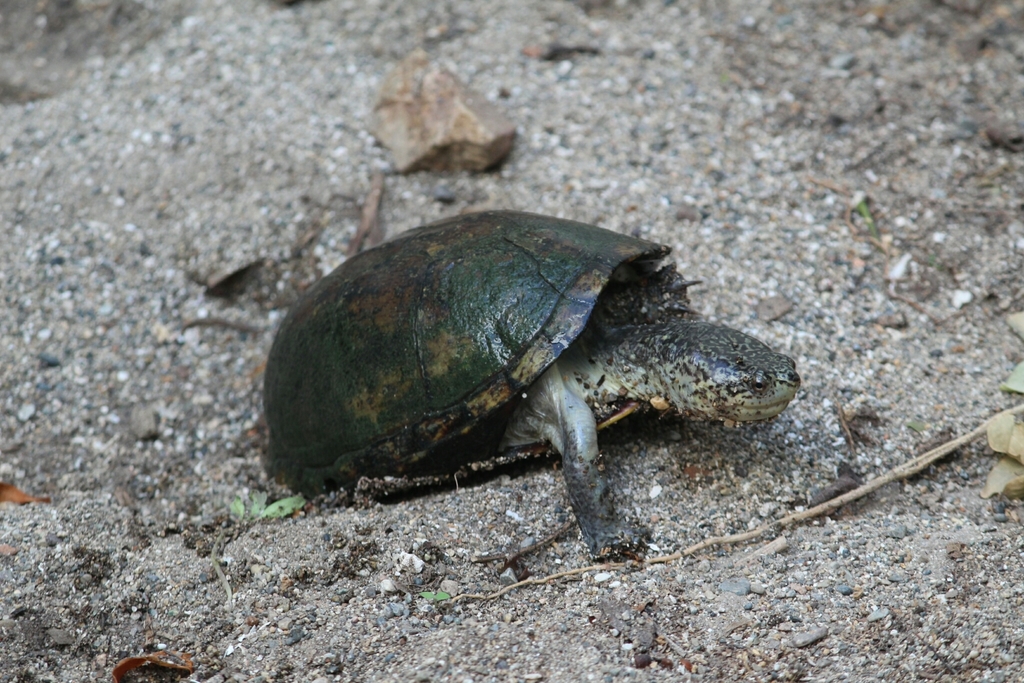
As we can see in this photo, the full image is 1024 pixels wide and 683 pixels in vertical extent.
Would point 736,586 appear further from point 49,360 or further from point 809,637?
point 49,360

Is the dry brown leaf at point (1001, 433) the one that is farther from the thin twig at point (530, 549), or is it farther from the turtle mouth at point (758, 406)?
the thin twig at point (530, 549)

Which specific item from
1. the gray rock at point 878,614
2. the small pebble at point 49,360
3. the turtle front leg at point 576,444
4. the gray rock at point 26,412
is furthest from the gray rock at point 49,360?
the gray rock at point 878,614

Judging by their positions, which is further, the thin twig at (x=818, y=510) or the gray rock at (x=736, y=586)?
the thin twig at (x=818, y=510)

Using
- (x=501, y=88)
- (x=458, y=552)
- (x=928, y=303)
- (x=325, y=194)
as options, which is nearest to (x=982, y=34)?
(x=928, y=303)

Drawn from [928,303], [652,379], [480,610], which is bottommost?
[928,303]

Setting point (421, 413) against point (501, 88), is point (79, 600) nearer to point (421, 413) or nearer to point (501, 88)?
point (421, 413)

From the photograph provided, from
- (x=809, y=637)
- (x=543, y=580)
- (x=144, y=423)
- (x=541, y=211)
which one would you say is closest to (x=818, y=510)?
(x=809, y=637)
